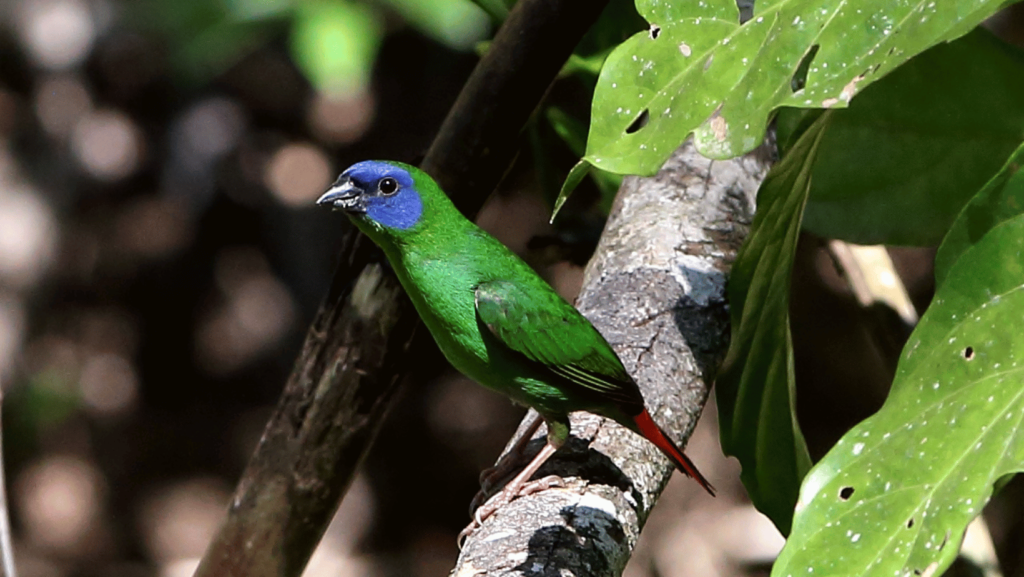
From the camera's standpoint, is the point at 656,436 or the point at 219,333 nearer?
the point at 656,436

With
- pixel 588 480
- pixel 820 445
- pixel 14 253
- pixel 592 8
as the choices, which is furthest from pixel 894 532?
pixel 14 253

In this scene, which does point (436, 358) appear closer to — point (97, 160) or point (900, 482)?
point (97, 160)

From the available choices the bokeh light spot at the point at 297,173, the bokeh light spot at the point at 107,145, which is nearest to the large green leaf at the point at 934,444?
the bokeh light spot at the point at 297,173

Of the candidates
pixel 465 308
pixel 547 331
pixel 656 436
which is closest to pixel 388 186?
pixel 465 308

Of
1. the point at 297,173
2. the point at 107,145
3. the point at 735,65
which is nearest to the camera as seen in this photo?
the point at 735,65

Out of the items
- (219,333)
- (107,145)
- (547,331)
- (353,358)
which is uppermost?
(547,331)

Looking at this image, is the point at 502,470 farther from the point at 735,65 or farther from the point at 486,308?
the point at 735,65

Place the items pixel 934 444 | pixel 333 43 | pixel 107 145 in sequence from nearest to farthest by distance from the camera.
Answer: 1. pixel 934 444
2. pixel 333 43
3. pixel 107 145

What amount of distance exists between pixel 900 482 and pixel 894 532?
0.23 ft

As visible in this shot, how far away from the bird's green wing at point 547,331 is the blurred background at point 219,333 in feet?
10.2

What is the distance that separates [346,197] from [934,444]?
1.45 meters

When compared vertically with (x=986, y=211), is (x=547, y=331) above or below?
below

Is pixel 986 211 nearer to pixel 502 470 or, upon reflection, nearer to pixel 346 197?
pixel 502 470

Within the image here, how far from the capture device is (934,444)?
1.37 meters
